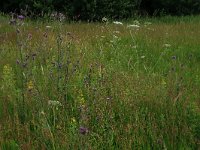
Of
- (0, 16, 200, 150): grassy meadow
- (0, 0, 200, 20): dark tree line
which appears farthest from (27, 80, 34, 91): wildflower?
(0, 0, 200, 20): dark tree line

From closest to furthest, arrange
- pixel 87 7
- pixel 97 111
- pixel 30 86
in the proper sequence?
pixel 97 111 < pixel 30 86 < pixel 87 7

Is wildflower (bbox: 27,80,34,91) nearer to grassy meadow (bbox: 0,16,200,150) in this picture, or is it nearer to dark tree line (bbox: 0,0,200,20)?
grassy meadow (bbox: 0,16,200,150)

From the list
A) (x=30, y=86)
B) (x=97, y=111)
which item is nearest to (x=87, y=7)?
(x=30, y=86)

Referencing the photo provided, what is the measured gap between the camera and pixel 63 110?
12.0 ft

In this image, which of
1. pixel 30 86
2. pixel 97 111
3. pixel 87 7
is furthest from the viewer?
pixel 87 7

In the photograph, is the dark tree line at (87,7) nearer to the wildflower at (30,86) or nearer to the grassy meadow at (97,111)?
the grassy meadow at (97,111)

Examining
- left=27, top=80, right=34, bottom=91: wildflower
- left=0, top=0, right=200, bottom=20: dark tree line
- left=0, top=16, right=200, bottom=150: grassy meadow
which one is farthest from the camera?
left=0, top=0, right=200, bottom=20: dark tree line

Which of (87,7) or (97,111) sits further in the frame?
(87,7)

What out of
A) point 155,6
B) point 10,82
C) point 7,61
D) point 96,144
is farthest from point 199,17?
point 96,144

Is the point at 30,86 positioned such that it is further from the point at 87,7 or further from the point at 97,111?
the point at 87,7

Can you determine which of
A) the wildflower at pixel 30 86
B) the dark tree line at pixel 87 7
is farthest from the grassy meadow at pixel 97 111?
the dark tree line at pixel 87 7

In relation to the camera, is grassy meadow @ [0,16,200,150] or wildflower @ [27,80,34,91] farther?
wildflower @ [27,80,34,91]

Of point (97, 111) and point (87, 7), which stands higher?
point (87, 7)

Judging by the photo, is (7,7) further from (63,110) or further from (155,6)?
(63,110)
